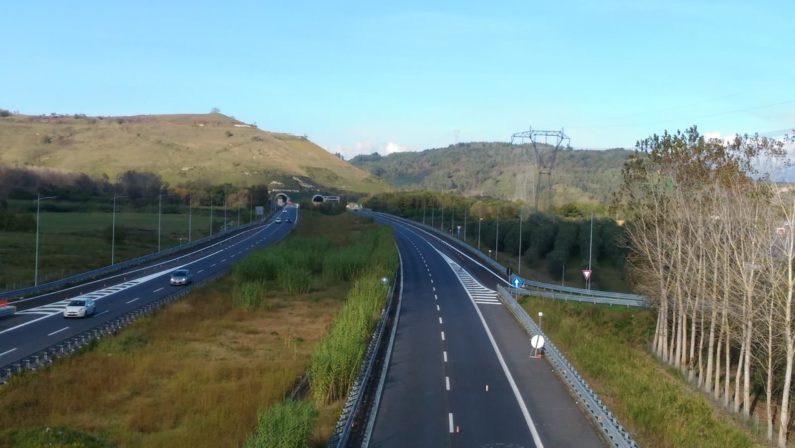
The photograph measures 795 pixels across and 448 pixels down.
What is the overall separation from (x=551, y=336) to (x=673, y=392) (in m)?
12.6

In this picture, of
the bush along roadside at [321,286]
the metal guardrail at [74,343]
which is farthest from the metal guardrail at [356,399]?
the metal guardrail at [74,343]

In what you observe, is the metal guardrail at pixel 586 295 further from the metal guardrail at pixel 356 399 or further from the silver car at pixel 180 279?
the silver car at pixel 180 279

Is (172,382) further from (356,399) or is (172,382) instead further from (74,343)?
(356,399)

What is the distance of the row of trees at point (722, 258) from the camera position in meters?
27.5

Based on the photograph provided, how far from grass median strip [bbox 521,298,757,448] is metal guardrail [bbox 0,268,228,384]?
66.9ft

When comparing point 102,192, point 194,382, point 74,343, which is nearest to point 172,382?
point 194,382

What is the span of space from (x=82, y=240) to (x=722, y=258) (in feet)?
244

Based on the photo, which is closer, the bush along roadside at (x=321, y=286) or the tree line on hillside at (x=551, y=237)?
the bush along roadside at (x=321, y=286)

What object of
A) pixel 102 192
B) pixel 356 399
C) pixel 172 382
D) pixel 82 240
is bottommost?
pixel 172 382

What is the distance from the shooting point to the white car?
41906 mm

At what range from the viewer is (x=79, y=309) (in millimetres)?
42031

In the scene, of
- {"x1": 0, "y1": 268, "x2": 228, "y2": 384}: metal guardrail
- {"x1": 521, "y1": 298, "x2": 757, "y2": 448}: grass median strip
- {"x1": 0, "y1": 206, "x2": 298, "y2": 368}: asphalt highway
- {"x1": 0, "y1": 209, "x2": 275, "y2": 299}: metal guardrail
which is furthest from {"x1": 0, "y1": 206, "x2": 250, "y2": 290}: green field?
{"x1": 521, "y1": 298, "x2": 757, "y2": 448}: grass median strip

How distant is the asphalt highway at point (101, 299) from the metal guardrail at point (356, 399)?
13.9m

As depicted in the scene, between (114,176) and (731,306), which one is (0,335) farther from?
(114,176)
